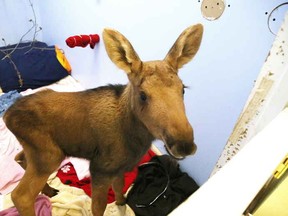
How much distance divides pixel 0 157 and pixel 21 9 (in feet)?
7.71

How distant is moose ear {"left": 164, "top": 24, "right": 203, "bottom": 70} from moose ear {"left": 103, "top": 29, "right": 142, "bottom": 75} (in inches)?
7.8

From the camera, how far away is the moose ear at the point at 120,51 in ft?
4.23

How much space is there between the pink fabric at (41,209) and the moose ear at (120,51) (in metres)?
1.41

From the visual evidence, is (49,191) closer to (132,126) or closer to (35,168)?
(35,168)

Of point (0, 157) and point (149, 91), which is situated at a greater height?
point (149, 91)

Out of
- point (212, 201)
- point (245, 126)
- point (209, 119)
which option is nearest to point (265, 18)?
point (245, 126)

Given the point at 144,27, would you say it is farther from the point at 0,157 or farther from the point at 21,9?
the point at 21,9

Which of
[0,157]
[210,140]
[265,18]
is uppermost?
[265,18]

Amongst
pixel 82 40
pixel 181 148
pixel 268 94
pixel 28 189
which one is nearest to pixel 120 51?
pixel 181 148

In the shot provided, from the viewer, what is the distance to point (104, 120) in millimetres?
1566

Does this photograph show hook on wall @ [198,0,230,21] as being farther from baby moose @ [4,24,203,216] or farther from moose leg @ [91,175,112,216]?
moose leg @ [91,175,112,216]

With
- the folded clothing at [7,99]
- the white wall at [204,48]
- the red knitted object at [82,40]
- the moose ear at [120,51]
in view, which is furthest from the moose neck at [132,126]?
the folded clothing at [7,99]

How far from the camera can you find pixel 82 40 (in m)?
2.82

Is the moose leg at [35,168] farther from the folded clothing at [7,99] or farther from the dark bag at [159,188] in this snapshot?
the folded clothing at [7,99]
